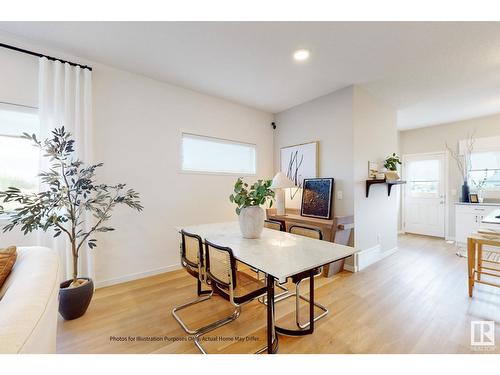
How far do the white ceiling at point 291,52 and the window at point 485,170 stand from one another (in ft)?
5.01

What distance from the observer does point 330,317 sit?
6.40 feet

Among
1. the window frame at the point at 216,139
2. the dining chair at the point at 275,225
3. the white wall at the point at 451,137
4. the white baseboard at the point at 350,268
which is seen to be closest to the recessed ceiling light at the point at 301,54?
the window frame at the point at 216,139

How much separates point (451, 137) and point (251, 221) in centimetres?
544

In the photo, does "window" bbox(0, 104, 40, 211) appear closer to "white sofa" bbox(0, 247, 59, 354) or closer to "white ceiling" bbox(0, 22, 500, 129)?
"white ceiling" bbox(0, 22, 500, 129)

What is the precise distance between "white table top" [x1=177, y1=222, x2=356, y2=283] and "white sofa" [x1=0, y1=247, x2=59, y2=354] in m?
0.98

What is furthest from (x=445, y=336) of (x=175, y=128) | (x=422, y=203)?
(x=422, y=203)

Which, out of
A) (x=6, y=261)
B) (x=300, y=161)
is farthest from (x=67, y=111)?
(x=300, y=161)

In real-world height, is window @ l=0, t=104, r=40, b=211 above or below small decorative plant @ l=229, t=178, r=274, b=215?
above

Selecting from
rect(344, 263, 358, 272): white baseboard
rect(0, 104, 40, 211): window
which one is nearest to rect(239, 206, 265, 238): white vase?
rect(344, 263, 358, 272): white baseboard

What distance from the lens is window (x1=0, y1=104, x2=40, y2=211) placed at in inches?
82.1

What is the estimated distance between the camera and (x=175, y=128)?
305 centimetres

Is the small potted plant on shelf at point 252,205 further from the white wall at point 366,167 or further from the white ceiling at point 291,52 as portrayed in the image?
the white wall at point 366,167

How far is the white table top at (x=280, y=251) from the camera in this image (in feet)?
4.17
